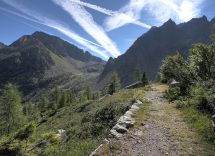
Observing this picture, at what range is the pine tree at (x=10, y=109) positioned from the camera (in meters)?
66.7

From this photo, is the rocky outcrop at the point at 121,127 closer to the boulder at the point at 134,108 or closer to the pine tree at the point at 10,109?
the boulder at the point at 134,108

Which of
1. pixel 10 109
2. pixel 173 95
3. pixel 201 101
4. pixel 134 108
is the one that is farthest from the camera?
pixel 10 109

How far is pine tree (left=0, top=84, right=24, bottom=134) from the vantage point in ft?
219

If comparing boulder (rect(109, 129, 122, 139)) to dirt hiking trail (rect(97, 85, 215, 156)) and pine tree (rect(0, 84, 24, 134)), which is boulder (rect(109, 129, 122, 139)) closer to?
dirt hiking trail (rect(97, 85, 215, 156))

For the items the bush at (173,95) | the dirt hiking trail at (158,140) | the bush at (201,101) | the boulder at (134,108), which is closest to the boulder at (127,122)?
the dirt hiking trail at (158,140)

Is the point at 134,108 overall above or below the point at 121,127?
above

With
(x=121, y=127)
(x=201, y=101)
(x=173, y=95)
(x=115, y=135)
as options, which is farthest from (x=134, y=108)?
(x=173, y=95)

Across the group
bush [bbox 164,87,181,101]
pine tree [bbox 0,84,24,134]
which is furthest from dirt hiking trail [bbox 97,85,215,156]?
pine tree [bbox 0,84,24,134]

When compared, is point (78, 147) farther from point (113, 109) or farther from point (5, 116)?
point (5, 116)

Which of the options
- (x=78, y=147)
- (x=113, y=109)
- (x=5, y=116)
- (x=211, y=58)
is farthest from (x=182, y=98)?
(x=5, y=116)

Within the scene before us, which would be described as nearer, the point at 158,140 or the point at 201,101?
the point at 158,140

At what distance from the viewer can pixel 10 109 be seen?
220 ft

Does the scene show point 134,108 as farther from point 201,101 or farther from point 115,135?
point 115,135

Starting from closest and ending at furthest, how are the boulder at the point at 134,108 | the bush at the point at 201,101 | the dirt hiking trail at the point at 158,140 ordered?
the dirt hiking trail at the point at 158,140
the bush at the point at 201,101
the boulder at the point at 134,108
